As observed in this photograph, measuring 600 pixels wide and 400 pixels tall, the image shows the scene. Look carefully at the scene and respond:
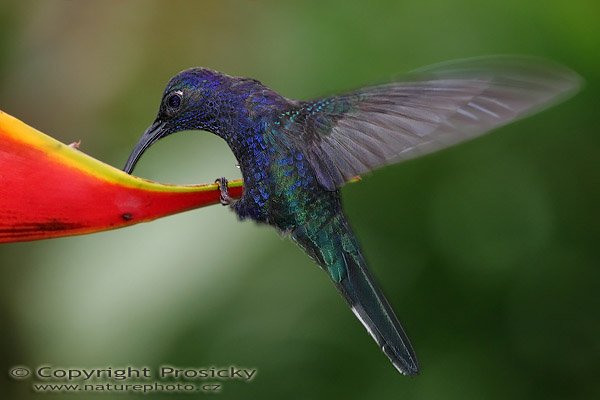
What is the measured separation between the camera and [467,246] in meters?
1.94

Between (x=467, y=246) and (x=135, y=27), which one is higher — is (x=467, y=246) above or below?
below

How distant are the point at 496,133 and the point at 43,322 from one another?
1083 millimetres

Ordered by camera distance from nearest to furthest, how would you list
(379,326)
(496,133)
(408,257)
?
(379,326) < (408,257) < (496,133)

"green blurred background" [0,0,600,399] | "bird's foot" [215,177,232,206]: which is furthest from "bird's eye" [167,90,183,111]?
"green blurred background" [0,0,600,399]

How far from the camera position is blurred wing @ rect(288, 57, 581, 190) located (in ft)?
3.18

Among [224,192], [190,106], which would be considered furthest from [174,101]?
[224,192]

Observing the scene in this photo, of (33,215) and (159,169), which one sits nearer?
(33,215)

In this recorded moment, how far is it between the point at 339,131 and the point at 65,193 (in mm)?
376

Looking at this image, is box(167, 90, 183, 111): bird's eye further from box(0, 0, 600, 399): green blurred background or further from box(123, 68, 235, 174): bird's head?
box(0, 0, 600, 399): green blurred background

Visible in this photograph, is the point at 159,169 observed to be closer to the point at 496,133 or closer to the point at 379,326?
the point at 496,133

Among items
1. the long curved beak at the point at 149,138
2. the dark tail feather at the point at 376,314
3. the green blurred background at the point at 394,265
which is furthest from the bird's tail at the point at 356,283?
the green blurred background at the point at 394,265

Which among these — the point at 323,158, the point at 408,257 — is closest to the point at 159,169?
the point at 408,257

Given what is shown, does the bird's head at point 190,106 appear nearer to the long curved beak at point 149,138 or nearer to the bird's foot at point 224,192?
the long curved beak at point 149,138

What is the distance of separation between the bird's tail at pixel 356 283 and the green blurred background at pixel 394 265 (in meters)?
0.50
